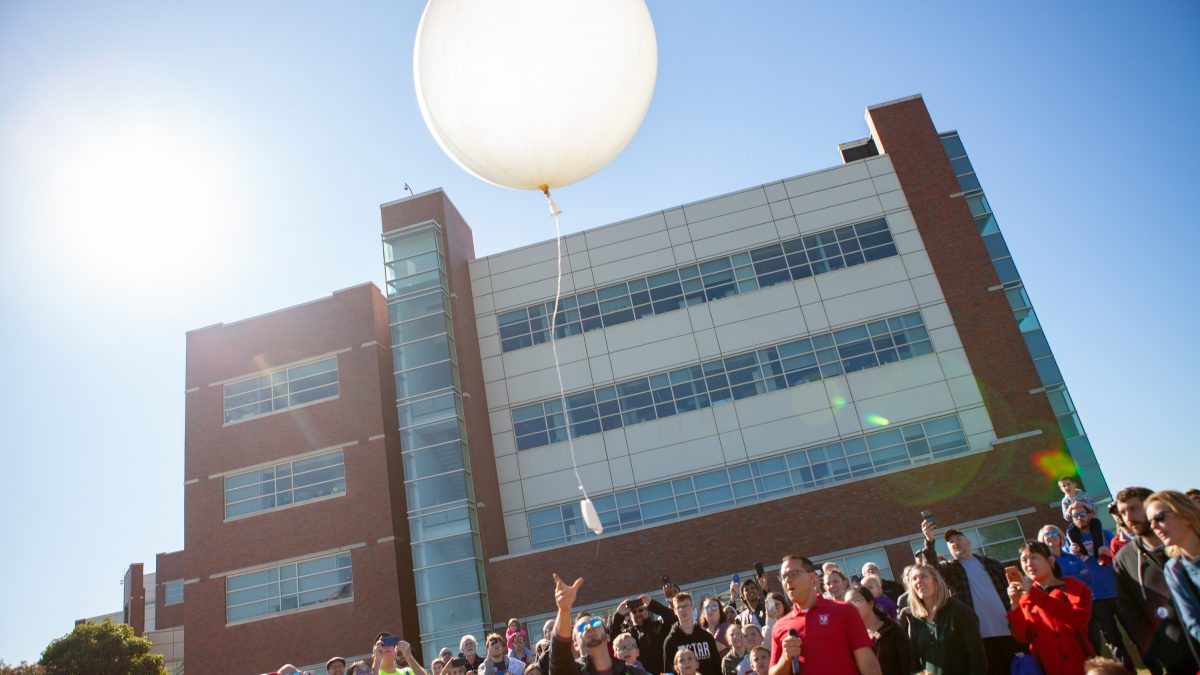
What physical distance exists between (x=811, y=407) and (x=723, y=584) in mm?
6632

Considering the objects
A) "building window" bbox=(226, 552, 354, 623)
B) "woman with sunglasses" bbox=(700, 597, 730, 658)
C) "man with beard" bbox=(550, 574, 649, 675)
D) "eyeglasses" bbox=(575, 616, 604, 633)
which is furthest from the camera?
"building window" bbox=(226, 552, 354, 623)

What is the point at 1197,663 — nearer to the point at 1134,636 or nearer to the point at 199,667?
the point at 1134,636

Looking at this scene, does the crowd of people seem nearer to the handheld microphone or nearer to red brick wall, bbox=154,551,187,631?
the handheld microphone

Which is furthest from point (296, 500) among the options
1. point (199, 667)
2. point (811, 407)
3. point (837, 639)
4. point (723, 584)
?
point (837, 639)

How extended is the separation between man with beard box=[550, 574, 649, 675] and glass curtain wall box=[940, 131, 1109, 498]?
23.2 m

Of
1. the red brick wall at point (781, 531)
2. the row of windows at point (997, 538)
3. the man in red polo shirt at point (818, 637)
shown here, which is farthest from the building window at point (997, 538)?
the man in red polo shirt at point (818, 637)

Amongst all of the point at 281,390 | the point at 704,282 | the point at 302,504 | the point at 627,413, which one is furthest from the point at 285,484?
the point at 704,282

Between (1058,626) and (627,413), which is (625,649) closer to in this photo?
(1058,626)

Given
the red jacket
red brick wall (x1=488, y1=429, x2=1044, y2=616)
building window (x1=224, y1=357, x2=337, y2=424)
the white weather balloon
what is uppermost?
building window (x1=224, y1=357, x2=337, y2=424)

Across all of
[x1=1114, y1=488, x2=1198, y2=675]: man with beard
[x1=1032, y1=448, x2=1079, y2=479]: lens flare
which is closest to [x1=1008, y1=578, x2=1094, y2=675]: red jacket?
[x1=1114, y1=488, x2=1198, y2=675]: man with beard

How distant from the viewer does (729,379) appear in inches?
1086

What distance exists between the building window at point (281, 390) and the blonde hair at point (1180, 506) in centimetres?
2735

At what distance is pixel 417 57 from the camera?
7375 millimetres

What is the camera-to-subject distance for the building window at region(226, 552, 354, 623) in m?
26.3
